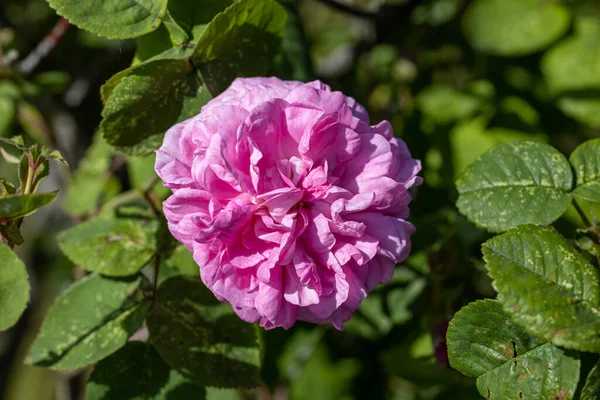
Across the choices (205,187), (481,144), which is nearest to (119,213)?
(205,187)

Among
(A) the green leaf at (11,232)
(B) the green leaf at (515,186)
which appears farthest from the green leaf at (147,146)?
(B) the green leaf at (515,186)

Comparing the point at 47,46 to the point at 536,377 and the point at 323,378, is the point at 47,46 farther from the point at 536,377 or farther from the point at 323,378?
the point at 536,377

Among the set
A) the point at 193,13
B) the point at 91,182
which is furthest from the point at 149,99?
the point at 91,182

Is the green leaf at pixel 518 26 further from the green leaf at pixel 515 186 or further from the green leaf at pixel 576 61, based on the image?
the green leaf at pixel 515 186

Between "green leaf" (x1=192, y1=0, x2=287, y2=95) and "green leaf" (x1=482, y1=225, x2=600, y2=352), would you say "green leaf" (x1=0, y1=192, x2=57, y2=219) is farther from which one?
"green leaf" (x1=482, y1=225, x2=600, y2=352)

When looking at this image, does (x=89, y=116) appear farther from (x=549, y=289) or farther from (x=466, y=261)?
(x=549, y=289)
